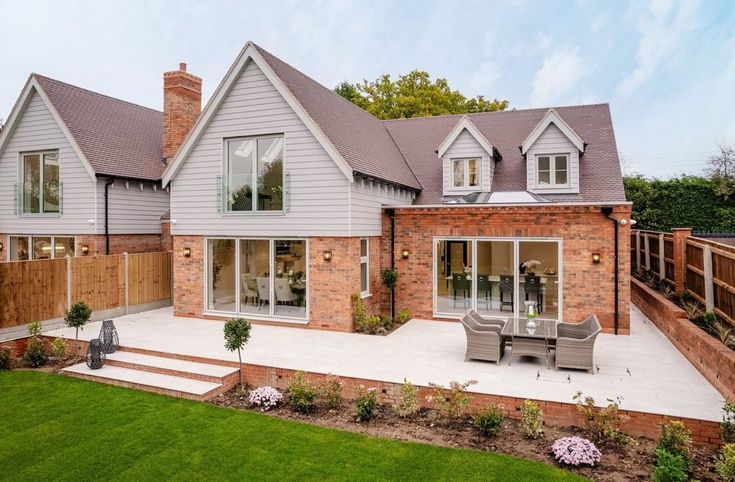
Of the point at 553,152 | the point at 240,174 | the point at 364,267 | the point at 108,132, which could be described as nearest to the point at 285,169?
the point at 240,174

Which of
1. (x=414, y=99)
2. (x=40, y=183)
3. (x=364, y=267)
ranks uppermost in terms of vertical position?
(x=414, y=99)

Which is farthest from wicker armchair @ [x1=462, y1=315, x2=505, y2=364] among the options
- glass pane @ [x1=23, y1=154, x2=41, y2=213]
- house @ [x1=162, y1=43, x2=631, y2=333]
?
glass pane @ [x1=23, y1=154, x2=41, y2=213]

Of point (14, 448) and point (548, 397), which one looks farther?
point (548, 397)

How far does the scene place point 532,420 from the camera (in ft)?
22.5

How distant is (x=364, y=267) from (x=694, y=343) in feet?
27.3

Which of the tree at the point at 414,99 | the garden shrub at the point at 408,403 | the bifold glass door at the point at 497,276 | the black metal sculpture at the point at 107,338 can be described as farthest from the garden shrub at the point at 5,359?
the tree at the point at 414,99

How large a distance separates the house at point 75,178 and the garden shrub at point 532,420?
1527 centimetres

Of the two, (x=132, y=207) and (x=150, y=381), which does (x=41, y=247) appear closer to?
(x=132, y=207)

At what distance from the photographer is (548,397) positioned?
7586 millimetres

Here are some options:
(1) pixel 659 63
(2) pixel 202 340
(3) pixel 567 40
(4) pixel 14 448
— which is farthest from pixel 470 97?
(4) pixel 14 448

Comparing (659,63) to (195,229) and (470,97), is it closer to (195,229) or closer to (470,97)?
(470,97)

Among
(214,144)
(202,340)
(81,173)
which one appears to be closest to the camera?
(202,340)

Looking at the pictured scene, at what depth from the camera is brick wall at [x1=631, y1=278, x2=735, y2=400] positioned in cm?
760

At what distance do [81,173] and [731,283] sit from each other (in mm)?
19320
